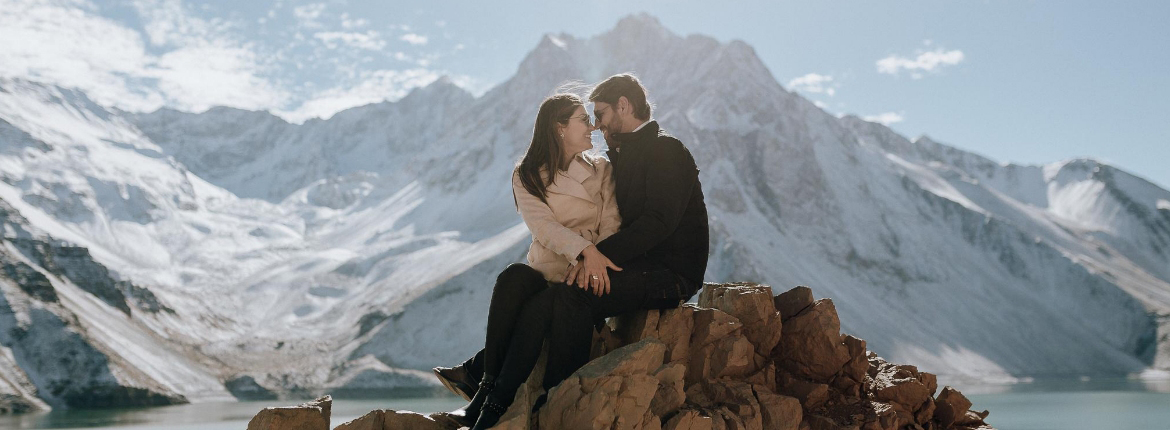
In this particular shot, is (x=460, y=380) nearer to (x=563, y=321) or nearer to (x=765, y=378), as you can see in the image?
(x=563, y=321)

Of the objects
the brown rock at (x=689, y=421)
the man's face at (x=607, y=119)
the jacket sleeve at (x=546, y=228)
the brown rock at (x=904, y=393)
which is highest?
the man's face at (x=607, y=119)

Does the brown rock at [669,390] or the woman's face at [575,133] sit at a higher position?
the woman's face at [575,133]

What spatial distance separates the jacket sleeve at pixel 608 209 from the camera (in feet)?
25.2

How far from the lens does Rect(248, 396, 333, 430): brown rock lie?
6816 millimetres

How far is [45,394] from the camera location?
7019 cm

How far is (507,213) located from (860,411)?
118 metres

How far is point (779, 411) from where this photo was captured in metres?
7.67

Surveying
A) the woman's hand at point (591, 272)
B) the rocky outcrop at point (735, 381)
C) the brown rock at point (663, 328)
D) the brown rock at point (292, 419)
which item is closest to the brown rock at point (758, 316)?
the rocky outcrop at point (735, 381)

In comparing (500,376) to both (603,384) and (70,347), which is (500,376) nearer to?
(603,384)

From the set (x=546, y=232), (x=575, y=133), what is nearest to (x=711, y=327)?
(x=546, y=232)

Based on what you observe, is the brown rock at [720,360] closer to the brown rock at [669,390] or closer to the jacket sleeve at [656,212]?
the brown rock at [669,390]

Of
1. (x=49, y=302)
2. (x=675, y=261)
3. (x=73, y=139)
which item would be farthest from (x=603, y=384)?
(x=73, y=139)

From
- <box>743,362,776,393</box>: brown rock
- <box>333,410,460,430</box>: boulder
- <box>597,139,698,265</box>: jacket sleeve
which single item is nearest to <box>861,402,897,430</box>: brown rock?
<box>743,362,776,393</box>: brown rock

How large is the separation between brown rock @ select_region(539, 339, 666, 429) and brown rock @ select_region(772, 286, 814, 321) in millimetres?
2197
